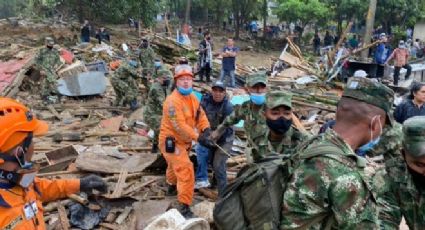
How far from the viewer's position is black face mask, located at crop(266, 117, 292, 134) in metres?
4.74

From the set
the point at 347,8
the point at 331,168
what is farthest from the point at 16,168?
the point at 347,8

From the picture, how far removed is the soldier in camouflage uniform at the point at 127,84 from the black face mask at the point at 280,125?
797cm

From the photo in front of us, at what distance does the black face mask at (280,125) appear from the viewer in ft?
15.5

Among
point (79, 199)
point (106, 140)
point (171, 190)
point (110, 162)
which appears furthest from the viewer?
point (106, 140)

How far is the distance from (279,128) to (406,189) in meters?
1.83

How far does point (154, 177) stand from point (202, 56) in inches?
407

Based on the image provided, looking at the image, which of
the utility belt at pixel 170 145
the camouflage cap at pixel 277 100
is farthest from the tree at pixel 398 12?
the camouflage cap at pixel 277 100

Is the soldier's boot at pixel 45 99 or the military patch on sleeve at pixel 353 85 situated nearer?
the military patch on sleeve at pixel 353 85

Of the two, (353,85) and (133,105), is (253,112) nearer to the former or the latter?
(353,85)

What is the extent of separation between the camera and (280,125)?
474 cm

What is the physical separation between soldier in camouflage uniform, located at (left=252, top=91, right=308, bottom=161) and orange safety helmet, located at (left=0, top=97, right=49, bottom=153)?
240 centimetres

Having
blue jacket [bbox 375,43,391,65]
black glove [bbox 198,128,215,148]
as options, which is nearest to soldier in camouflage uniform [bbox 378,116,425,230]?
black glove [bbox 198,128,215,148]

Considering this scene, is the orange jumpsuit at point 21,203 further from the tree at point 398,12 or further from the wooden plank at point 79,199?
the tree at point 398,12

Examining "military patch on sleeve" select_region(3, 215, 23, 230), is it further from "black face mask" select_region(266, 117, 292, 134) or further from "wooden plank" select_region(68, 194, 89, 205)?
"wooden plank" select_region(68, 194, 89, 205)
